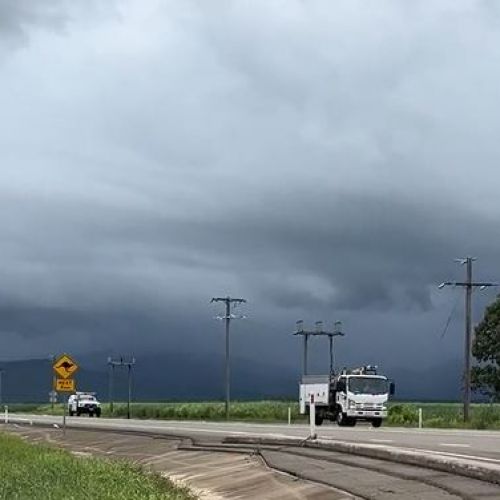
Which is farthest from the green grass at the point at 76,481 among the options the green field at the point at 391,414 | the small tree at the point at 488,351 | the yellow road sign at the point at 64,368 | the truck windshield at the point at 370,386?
the small tree at the point at 488,351

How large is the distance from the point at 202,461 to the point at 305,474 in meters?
6.40

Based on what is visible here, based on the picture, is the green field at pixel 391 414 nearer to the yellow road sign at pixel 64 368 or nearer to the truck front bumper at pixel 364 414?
the truck front bumper at pixel 364 414

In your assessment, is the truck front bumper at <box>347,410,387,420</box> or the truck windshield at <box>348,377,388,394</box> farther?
the truck windshield at <box>348,377,388,394</box>

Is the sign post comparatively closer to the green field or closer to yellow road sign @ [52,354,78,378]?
yellow road sign @ [52,354,78,378]

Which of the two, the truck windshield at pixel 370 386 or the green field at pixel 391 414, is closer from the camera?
the truck windshield at pixel 370 386

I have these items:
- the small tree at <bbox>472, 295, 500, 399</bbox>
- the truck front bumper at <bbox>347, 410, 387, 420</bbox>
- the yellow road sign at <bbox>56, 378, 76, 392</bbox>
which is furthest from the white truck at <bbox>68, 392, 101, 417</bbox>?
the yellow road sign at <bbox>56, 378, 76, 392</bbox>

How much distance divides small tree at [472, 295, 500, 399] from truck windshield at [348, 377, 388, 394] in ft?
123

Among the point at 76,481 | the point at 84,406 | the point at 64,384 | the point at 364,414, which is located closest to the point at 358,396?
the point at 364,414

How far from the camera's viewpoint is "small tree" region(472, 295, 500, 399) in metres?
87.8

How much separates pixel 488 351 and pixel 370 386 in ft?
127

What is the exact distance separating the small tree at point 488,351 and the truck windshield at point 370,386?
3735cm

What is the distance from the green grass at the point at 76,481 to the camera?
17250 mm

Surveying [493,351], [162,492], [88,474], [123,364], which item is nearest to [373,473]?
[162,492]

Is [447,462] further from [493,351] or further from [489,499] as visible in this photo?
[493,351]
